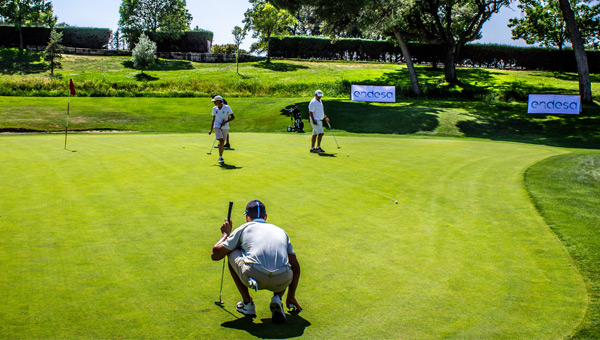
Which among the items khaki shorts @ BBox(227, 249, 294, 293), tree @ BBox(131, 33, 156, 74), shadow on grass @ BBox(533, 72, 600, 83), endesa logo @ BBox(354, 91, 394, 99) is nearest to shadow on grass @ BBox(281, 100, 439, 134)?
endesa logo @ BBox(354, 91, 394, 99)

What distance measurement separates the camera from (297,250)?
29.0 ft

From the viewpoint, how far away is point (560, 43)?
66250 mm

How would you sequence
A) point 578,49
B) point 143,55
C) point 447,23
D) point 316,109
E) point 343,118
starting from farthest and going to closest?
point 143,55 → point 447,23 → point 578,49 → point 343,118 → point 316,109

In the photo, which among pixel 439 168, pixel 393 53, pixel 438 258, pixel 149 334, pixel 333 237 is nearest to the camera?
pixel 149 334

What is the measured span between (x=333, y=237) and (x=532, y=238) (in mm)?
3898

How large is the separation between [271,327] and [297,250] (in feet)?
8.71

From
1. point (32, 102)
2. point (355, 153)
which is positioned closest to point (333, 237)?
point (355, 153)

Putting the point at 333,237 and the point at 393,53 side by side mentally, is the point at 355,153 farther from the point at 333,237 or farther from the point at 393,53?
the point at 393,53

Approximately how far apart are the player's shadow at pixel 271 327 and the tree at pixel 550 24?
222ft

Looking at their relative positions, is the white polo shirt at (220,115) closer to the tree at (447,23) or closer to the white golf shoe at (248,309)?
the white golf shoe at (248,309)

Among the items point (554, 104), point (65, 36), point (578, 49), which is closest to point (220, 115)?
point (554, 104)

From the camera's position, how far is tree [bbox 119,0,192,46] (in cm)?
7262

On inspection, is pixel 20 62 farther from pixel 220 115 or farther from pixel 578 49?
pixel 578 49

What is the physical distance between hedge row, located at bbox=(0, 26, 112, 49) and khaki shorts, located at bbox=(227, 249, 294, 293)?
7104 cm
